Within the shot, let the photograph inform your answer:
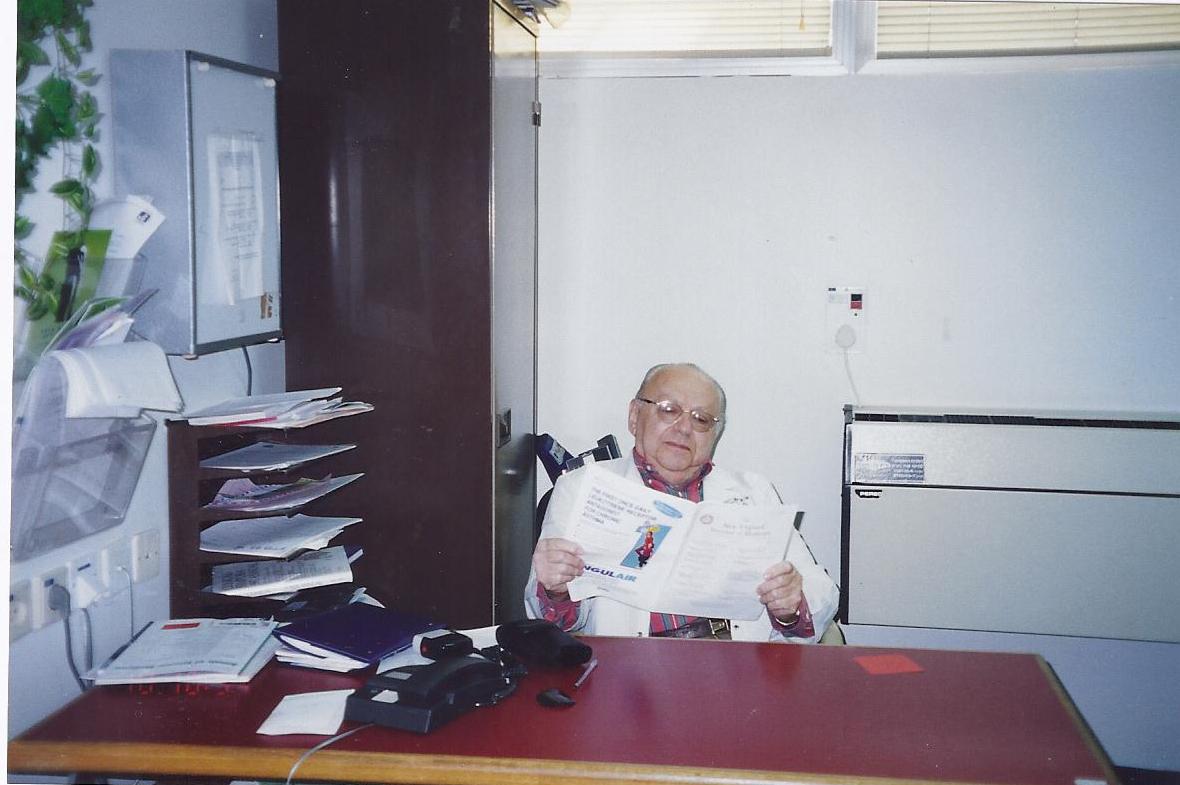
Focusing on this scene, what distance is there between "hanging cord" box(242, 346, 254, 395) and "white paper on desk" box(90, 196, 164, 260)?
53cm

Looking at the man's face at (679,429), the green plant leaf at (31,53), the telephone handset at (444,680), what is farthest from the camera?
the man's face at (679,429)

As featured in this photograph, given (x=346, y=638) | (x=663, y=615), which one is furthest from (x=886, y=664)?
(x=346, y=638)

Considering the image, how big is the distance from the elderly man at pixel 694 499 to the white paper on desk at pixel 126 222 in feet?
3.40

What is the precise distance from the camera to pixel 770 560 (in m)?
1.87

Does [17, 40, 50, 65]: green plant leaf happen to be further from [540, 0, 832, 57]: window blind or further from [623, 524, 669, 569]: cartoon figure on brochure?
[540, 0, 832, 57]: window blind

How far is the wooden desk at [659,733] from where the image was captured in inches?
55.8

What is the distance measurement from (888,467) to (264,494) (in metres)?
1.77

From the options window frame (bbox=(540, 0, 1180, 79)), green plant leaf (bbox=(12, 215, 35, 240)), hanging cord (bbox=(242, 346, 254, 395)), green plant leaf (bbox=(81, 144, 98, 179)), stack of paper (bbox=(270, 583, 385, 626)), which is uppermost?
window frame (bbox=(540, 0, 1180, 79))

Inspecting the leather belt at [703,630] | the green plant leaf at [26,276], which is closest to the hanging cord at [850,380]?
A: the leather belt at [703,630]

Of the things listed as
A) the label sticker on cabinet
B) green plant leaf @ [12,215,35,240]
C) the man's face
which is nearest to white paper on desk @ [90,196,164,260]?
green plant leaf @ [12,215,35,240]

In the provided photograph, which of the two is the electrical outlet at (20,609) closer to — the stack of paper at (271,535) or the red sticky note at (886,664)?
the stack of paper at (271,535)

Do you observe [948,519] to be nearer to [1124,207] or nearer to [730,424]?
[730,424]

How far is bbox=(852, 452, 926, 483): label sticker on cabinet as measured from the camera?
9.32ft

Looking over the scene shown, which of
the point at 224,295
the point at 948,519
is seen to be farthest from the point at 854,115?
the point at 224,295
